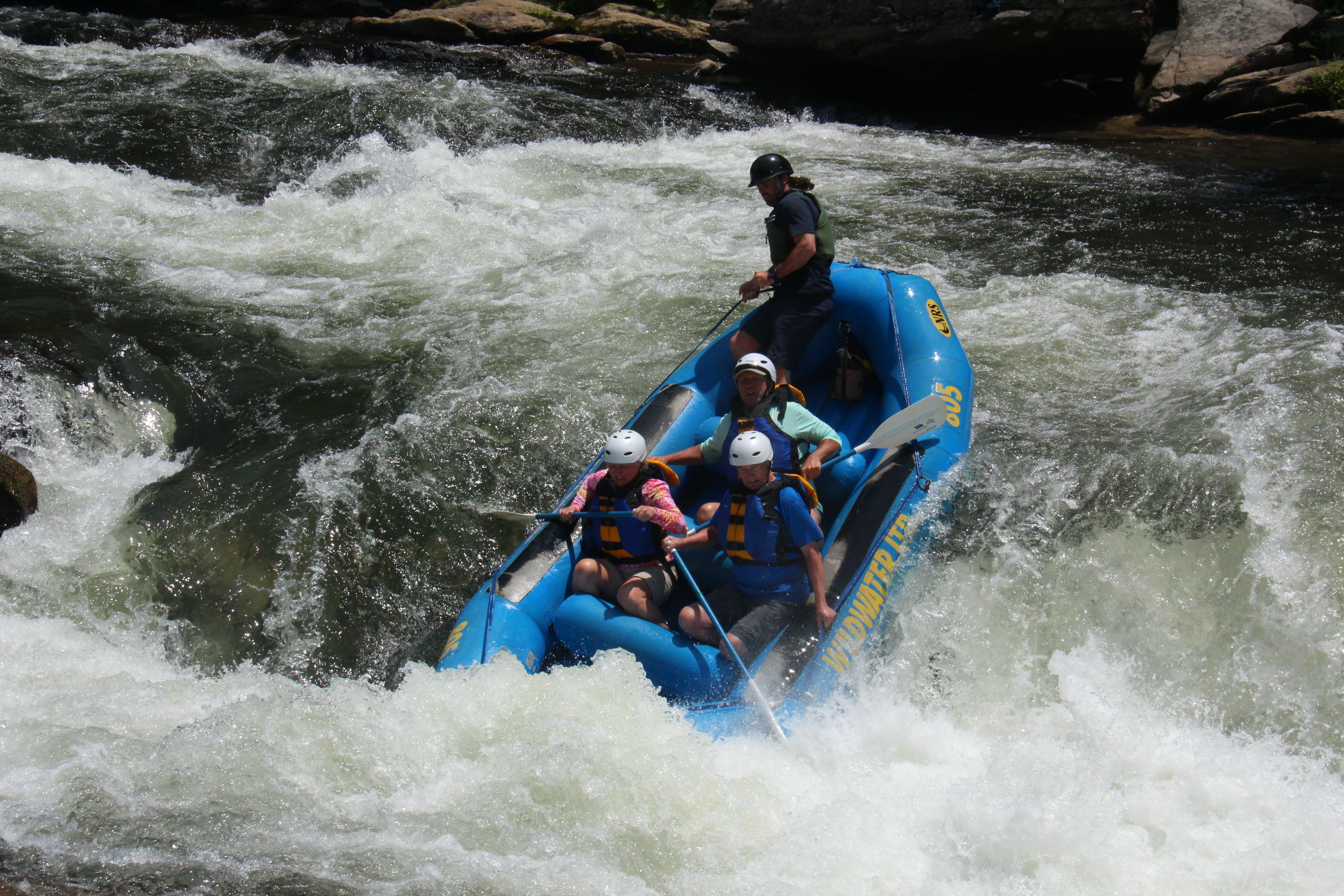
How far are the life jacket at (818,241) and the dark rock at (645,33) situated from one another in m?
10.5

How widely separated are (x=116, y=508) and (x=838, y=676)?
12.2ft

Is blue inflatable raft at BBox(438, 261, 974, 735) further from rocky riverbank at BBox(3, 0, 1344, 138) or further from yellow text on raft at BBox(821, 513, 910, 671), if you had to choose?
rocky riverbank at BBox(3, 0, 1344, 138)

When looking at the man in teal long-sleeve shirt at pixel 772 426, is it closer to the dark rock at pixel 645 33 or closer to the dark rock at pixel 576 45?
the dark rock at pixel 576 45

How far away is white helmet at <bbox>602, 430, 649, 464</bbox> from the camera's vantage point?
12.7 ft

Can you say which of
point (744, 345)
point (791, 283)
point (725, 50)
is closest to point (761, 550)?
point (744, 345)

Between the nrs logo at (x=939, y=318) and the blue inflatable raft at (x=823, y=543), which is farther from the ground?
the nrs logo at (x=939, y=318)

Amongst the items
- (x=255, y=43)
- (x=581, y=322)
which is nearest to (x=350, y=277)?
(x=581, y=322)

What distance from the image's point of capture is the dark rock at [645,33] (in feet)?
47.3

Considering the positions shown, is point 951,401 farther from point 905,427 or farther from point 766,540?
point 766,540

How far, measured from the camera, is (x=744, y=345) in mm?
5047

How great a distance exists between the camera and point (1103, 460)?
5.12 metres

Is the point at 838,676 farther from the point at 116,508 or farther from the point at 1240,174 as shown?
the point at 1240,174

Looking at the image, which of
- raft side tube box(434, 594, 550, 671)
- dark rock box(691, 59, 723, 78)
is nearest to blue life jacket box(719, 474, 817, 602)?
raft side tube box(434, 594, 550, 671)

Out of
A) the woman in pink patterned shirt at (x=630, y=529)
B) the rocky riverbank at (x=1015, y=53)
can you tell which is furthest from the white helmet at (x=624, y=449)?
the rocky riverbank at (x=1015, y=53)
